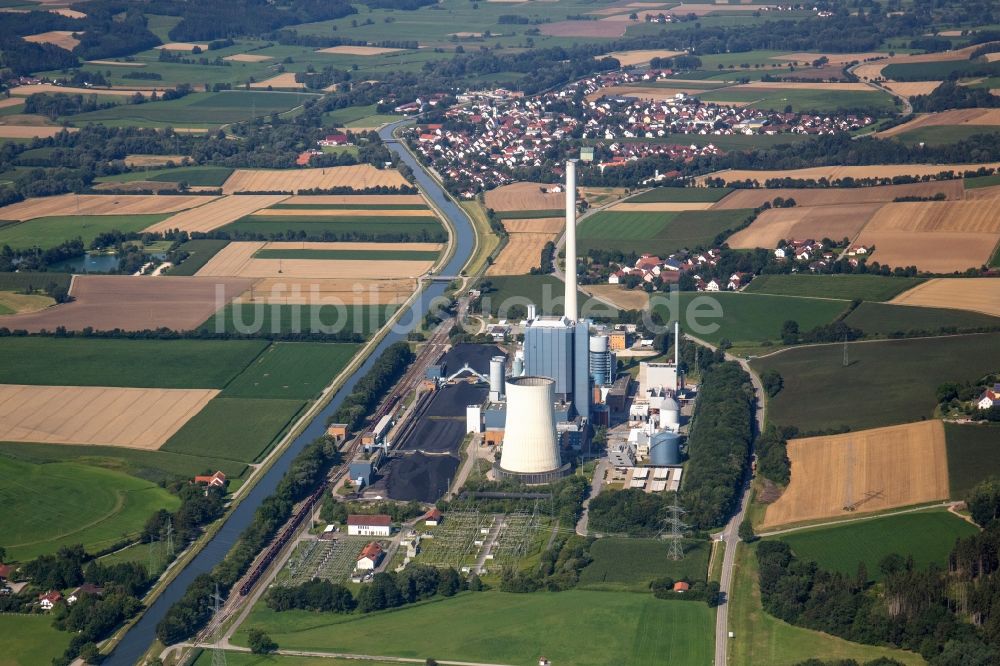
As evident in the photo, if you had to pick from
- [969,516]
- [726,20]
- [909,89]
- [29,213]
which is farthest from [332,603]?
[726,20]

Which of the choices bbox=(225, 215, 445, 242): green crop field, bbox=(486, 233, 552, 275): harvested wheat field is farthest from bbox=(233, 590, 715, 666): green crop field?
bbox=(225, 215, 445, 242): green crop field

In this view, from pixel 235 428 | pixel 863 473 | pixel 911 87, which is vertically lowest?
pixel 235 428

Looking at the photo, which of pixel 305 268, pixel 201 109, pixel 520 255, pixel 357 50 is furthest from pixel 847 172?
pixel 357 50

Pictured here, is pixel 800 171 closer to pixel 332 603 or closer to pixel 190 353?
pixel 190 353

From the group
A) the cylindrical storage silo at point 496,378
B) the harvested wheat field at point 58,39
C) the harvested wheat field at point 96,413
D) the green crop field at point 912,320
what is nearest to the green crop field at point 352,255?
the harvested wheat field at point 96,413

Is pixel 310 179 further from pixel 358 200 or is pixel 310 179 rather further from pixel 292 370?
pixel 292 370

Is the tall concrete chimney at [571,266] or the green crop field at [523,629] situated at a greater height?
the tall concrete chimney at [571,266]

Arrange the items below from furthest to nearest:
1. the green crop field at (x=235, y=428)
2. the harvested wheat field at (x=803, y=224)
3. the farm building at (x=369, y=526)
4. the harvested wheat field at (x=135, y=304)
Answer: the harvested wheat field at (x=803, y=224) → the harvested wheat field at (x=135, y=304) → the green crop field at (x=235, y=428) → the farm building at (x=369, y=526)

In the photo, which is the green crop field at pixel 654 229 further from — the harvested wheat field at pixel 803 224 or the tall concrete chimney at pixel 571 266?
the tall concrete chimney at pixel 571 266
